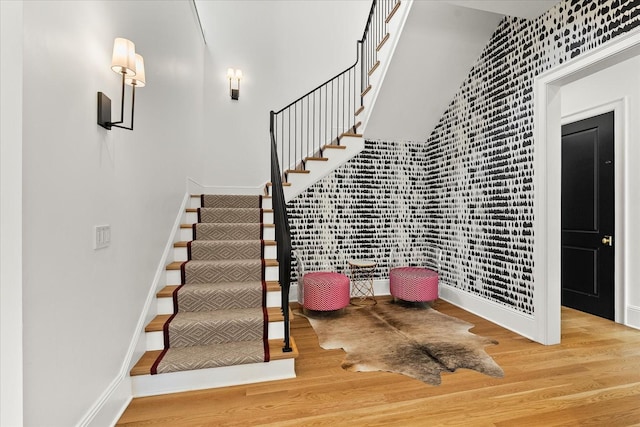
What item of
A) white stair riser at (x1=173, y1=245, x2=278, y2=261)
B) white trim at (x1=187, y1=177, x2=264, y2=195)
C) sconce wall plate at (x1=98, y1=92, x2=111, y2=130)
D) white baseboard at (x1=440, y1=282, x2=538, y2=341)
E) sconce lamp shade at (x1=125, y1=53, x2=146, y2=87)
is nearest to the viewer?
sconce wall plate at (x1=98, y1=92, x2=111, y2=130)

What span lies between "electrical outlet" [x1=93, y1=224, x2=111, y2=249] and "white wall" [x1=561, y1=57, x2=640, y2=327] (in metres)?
4.67

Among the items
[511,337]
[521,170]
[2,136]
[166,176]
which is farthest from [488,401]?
[166,176]

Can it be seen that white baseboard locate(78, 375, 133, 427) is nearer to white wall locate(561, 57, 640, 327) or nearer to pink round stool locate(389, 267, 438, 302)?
pink round stool locate(389, 267, 438, 302)

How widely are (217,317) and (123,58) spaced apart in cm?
185

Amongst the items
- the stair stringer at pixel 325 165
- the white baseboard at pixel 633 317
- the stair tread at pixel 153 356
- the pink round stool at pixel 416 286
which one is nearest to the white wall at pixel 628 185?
the white baseboard at pixel 633 317

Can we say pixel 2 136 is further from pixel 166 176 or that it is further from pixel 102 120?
pixel 166 176

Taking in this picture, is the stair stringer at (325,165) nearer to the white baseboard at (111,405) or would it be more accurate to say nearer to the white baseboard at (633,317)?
the white baseboard at (111,405)

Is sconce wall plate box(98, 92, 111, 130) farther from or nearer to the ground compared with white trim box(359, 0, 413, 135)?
nearer to the ground

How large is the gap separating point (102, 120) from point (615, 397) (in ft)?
11.6

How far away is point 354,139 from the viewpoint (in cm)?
427

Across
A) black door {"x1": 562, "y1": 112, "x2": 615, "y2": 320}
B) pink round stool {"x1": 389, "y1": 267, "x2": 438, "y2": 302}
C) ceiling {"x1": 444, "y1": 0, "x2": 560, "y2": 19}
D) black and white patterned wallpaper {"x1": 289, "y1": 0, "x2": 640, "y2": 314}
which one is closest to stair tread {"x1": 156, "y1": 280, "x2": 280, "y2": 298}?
black and white patterned wallpaper {"x1": 289, "y1": 0, "x2": 640, "y2": 314}

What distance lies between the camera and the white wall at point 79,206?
1.17m

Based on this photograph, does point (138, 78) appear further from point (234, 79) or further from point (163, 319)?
point (234, 79)

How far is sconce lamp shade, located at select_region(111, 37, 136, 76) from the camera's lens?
5.48 ft
